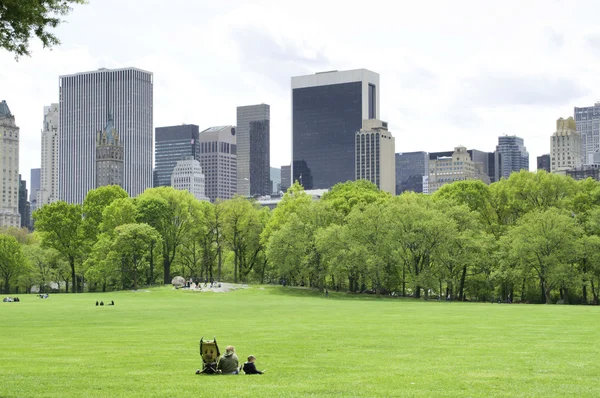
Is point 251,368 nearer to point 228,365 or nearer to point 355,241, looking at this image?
point 228,365

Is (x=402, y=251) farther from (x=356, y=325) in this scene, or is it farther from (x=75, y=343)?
(x=75, y=343)

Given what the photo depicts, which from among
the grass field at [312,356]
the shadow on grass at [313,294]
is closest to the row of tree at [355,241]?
the shadow on grass at [313,294]

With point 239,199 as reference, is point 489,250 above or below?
below

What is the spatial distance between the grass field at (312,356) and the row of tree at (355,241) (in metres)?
43.1

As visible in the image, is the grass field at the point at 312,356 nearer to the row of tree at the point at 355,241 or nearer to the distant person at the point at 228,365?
Result: the distant person at the point at 228,365

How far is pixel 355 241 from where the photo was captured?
324 feet

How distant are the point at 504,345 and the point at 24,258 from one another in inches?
4187

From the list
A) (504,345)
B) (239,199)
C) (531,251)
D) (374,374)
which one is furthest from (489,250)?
(374,374)

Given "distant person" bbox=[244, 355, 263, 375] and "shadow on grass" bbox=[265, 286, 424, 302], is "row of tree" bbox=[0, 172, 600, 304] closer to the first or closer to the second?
"shadow on grass" bbox=[265, 286, 424, 302]

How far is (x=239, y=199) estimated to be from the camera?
118m

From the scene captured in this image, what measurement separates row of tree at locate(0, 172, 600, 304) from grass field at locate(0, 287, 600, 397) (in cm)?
4311

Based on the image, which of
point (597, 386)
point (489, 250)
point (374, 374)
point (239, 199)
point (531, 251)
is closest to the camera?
point (597, 386)

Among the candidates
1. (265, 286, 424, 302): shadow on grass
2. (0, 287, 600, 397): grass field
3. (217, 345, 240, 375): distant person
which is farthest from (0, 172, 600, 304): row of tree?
(217, 345, 240, 375): distant person

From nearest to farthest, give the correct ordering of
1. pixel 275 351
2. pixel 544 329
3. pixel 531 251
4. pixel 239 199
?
pixel 275 351
pixel 544 329
pixel 531 251
pixel 239 199
